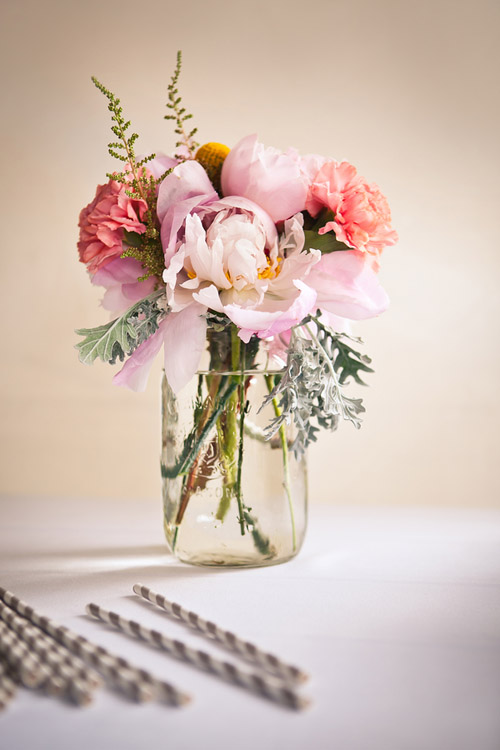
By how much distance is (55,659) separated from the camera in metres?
0.52

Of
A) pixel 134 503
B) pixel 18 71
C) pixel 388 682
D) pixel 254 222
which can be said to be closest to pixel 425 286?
pixel 134 503

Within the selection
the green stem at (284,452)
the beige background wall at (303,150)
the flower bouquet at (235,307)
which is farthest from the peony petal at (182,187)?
the beige background wall at (303,150)

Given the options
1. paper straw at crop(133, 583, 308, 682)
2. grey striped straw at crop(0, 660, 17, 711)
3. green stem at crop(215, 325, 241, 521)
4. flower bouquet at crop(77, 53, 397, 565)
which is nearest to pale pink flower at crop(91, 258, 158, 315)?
flower bouquet at crop(77, 53, 397, 565)

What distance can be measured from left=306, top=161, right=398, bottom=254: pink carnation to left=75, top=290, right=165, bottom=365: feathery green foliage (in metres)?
0.19

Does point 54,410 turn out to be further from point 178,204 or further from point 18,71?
point 178,204

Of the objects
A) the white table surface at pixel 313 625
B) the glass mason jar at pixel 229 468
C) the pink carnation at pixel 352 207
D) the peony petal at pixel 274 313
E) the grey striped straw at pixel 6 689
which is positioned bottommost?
the white table surface at pixel 313 625

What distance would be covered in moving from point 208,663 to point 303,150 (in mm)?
1135

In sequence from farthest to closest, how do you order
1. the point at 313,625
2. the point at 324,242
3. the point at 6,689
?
the point at 324,242, the point at 313,625, the point at 6,689

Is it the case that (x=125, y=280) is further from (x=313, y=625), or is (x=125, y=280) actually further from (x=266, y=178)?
(x=313, y=625)

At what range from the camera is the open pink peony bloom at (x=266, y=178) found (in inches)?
29.6

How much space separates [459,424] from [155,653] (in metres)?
1.04

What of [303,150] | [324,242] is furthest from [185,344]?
[303,150]

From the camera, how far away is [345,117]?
1.49 m

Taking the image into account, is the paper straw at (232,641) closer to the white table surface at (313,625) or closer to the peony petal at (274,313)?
the white table surface at (313,625)
